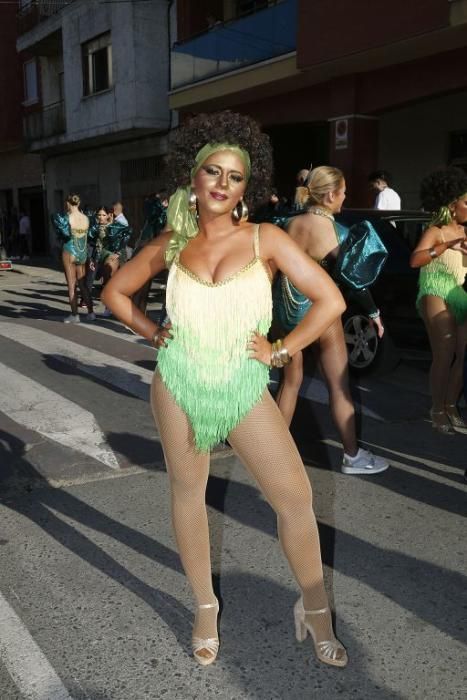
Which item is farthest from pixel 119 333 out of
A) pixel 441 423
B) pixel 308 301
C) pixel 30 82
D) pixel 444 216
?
pixel 30 82

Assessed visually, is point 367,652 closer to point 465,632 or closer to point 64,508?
point 465,632

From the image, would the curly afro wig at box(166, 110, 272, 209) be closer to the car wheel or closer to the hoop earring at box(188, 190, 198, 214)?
the hoop earring at box(188, 190, 198, 214)

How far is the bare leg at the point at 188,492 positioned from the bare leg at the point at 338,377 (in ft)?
6.02

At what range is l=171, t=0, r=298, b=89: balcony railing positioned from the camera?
13.3m

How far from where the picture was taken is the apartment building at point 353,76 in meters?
11.0

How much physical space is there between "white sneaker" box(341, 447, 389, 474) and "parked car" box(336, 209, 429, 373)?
2.52m

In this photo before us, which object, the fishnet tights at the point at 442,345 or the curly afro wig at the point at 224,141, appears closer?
the curly afro wig at the point at 224,141

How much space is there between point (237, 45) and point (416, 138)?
431cm

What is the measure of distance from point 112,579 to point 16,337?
253 inches

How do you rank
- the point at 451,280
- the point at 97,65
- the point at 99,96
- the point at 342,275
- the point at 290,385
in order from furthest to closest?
1. the point at 97,65
2. the point at 99,96
3. the point at 451,280
4. the point at 290,385
5. the point at 342,275

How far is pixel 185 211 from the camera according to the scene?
2.34 metres

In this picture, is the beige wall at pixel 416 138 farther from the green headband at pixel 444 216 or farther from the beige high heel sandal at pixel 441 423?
the beige high heel sandal at pixel 441 423

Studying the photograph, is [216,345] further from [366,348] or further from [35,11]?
[35,11]

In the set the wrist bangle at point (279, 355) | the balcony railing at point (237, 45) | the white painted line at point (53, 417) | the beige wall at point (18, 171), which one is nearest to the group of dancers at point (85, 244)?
the white painted line at point (53, 417)
